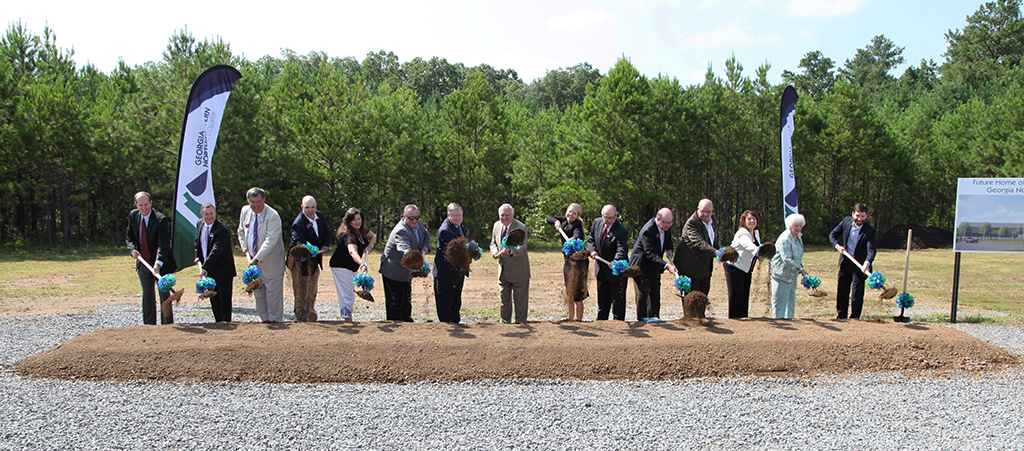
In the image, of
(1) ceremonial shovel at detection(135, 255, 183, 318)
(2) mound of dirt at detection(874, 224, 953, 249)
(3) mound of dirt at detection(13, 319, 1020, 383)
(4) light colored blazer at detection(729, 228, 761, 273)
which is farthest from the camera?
(2) mound of dirt at detection(874, 224, 953, 249)

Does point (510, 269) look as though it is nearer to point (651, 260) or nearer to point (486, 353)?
A: point (486, 353)

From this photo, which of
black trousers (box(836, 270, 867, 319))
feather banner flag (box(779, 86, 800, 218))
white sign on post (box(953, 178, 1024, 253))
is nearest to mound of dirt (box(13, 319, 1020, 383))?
black trousers (box(836, 270, 867, 319))

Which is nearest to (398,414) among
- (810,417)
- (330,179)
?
(810,417)

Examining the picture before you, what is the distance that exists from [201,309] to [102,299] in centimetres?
264

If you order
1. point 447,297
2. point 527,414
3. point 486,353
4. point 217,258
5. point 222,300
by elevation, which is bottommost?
point 527,414

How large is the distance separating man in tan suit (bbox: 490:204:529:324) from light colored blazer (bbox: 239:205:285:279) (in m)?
2.49

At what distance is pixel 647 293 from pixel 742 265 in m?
1.25

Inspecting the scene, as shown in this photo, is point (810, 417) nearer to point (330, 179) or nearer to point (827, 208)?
point (330, 179)

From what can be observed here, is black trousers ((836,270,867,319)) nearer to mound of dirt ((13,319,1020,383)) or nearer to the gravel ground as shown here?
mound of dirt ((13,319,1020,383))

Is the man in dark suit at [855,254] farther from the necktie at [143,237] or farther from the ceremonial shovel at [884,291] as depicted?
the necktie at [143,237]

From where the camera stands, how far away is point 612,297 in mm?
7199

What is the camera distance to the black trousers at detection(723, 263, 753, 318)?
7.26 meters

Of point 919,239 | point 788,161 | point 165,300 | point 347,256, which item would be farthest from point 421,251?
point 919,239

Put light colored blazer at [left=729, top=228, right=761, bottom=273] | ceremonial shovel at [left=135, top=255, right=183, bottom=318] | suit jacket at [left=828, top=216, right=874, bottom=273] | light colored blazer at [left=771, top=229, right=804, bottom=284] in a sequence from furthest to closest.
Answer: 1. suit jacket at [left=828, top=216, right=874, bottom=273]
2. light colored blazer at [left=729, top=228, right=761, bottom=273]
3. light colored blazer at [left=771, top=229, right=804, bottom=284]
4. ceremonial shovel at [left=135, top=255, right=183, bottom=318]
